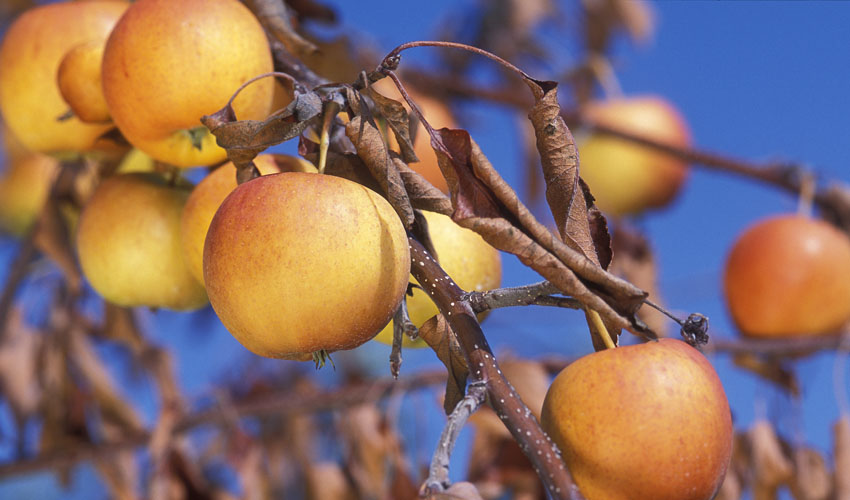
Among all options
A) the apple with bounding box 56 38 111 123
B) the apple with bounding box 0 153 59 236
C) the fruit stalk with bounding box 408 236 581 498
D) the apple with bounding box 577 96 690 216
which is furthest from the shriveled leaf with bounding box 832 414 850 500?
the apple with bounding box 0 153 59 236

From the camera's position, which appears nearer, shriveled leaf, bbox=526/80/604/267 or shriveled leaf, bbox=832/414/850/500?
shriveled leaf, bbox=526/80/604/267

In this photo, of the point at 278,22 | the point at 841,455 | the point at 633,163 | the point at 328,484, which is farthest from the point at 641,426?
the point at 633,163

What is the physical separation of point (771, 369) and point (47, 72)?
1.23 metres

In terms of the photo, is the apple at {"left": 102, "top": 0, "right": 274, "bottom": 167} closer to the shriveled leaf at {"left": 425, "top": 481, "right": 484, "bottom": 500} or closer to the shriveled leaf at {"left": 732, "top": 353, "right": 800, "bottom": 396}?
the shriveled leaf at {"left": 425, "top": 481, "right": 484, "bottom": 500}

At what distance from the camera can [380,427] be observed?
1.45 meters

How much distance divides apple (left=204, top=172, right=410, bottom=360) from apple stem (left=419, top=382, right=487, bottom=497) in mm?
96

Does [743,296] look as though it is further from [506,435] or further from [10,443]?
[10,443]

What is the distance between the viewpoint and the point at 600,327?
561 millimetres

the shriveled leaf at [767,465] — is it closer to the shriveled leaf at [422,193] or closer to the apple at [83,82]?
the shriveled leaf at [422,193]

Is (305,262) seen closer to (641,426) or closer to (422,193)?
(422,193)

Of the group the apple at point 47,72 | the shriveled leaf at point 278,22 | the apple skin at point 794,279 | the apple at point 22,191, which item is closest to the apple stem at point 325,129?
the shriveled leaf at point 278,22

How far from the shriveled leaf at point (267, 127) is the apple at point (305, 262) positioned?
0.03m

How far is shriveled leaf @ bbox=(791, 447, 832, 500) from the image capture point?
3.77ft

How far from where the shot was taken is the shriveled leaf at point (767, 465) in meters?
1.19
